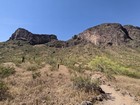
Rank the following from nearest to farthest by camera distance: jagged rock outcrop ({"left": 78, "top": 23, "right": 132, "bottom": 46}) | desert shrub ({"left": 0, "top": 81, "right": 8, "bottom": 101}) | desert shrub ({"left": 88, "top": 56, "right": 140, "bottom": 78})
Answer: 1. desert shrub ({"left": 0, "top": 81, "right": 8, "bottom": 101})
2. desert shrub ({"left": 88, "top": 56, "right": 140, "bottom": 78})
3. jagged rock outcrop ({"left": 78, "top": 23, "right": 132, "bottom": 46})

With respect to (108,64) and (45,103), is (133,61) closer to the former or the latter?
(108,64)

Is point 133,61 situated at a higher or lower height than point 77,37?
lower

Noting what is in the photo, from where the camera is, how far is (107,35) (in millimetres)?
70875

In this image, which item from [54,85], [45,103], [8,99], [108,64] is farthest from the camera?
[108,64]

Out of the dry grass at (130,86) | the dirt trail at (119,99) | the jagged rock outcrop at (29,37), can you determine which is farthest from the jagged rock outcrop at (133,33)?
the dirt trail at (119,99)

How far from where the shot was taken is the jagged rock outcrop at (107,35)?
2601 inches

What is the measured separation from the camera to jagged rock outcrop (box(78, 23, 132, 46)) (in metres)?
66.1

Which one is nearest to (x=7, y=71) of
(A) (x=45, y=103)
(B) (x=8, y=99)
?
(B) (x=8, y=99)

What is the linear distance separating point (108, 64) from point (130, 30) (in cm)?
4160

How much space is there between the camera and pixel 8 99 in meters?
12.3

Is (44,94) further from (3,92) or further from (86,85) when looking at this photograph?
(86,85)

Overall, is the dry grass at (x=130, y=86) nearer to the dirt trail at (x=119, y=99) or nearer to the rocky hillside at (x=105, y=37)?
the dirt trail at (x=119, y=99)

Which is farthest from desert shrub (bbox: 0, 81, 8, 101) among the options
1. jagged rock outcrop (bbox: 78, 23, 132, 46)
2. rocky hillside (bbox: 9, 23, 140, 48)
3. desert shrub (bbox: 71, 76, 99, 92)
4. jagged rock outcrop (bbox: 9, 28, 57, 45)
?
jagged rock outcrop (bbox: 9, 28, 57, 45)

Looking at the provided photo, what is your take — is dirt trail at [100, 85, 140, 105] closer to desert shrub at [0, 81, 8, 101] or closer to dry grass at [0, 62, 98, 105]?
dry grass at [0, 62, 98, 105]
